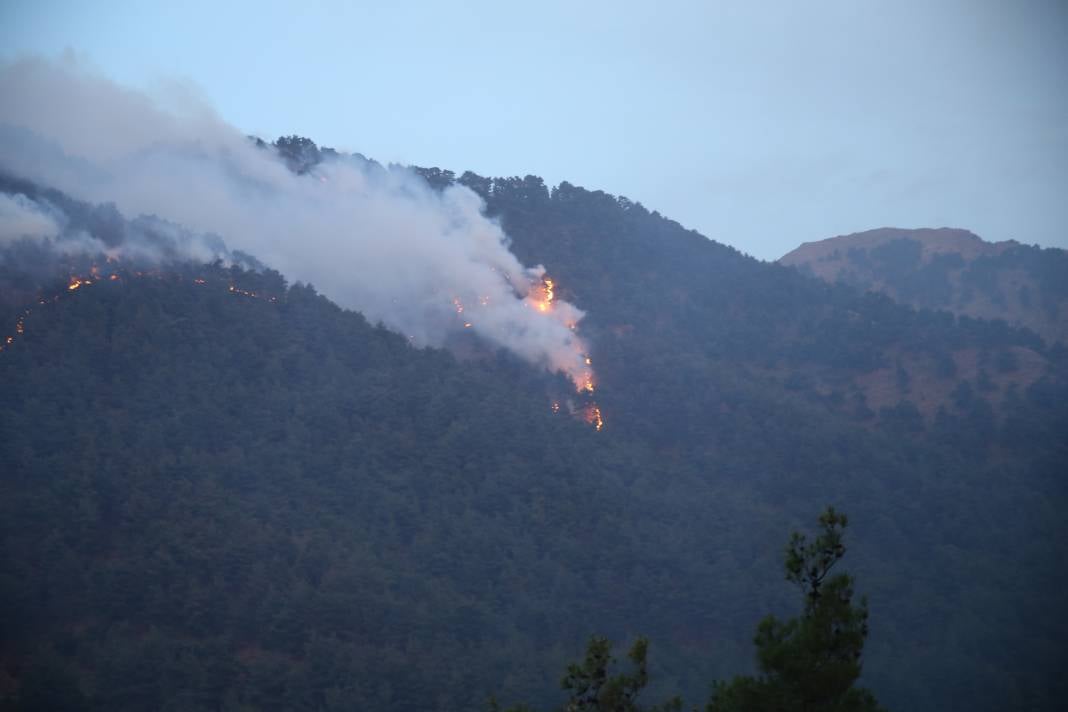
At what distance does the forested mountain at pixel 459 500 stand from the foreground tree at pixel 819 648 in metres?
18.0

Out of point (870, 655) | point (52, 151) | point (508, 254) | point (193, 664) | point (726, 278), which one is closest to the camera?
point (193, 664)

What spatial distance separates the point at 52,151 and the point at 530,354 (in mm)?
33234

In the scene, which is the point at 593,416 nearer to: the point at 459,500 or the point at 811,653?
the point at 459,500

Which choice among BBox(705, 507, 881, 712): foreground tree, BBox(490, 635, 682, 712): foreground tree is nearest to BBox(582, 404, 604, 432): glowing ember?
BBox(490, 635, 682, 712): foreground tree

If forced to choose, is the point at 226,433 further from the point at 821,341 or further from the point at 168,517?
the point at 821,341

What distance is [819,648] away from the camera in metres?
15.2

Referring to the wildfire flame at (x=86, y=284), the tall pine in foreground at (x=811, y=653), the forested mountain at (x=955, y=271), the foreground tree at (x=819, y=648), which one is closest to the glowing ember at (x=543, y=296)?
the wildfire flame at (x=86, y=284)

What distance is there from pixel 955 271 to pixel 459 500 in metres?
70.3

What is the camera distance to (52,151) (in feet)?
183

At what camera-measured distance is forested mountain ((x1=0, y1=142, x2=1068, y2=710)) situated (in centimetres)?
3189

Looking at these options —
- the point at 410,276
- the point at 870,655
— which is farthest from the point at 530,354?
the point at 870,655

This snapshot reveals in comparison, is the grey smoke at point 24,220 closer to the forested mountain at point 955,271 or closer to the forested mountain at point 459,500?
the forested mountain at point 459,500

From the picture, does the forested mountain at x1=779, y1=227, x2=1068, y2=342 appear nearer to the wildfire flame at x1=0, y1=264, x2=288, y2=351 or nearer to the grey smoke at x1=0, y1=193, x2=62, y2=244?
the wildfire flame at x1=0, y1=264, x2=288, y2=351

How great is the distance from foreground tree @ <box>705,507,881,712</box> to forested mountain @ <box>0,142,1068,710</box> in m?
18.0
